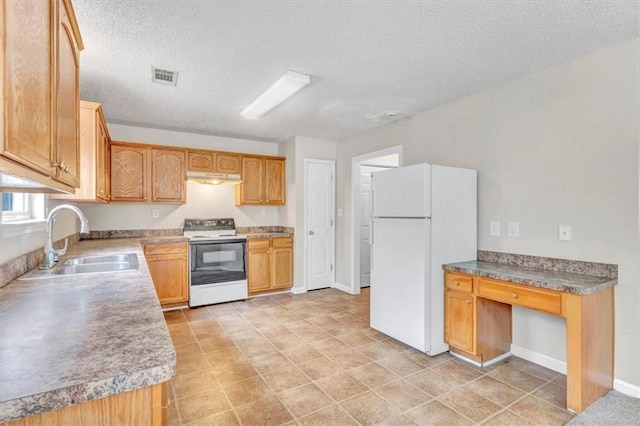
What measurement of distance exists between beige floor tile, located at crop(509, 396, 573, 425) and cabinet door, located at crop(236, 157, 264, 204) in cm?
395

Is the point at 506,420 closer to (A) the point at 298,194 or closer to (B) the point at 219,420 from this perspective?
(B) the point at 219,420

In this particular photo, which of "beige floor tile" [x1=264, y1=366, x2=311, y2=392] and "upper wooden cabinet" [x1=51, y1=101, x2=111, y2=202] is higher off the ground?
"upper wooden cabinet" [x1=51, y1=101, x2=111, y2=202]

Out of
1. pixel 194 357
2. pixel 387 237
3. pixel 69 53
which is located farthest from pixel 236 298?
pixel 69 53

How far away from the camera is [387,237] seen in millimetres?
3170

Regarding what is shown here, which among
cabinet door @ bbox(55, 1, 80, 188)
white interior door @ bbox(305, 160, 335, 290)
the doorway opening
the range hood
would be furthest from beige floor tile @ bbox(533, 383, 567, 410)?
the range hood

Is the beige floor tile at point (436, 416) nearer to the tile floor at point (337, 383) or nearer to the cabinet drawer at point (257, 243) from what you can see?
the tile floor at point (337, 383)

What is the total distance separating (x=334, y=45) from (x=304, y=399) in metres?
2.46

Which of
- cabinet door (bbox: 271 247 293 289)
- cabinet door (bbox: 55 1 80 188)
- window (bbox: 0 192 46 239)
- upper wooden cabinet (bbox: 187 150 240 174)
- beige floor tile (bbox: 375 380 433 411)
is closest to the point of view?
cabinet door (bbox: 55 1 80 188)

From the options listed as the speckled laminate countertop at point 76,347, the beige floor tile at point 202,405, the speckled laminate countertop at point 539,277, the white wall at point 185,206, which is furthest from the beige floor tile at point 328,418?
the white wall at point 185,206

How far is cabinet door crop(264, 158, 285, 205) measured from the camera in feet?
16.7

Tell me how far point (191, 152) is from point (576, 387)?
464 cm

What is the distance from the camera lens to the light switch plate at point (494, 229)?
2984 millimetres

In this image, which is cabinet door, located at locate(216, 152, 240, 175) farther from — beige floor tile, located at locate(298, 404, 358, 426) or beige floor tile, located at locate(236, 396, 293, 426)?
beige floor tile, located at locate(298, 404, 358, 426)

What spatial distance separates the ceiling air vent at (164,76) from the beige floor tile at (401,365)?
3010 mm
